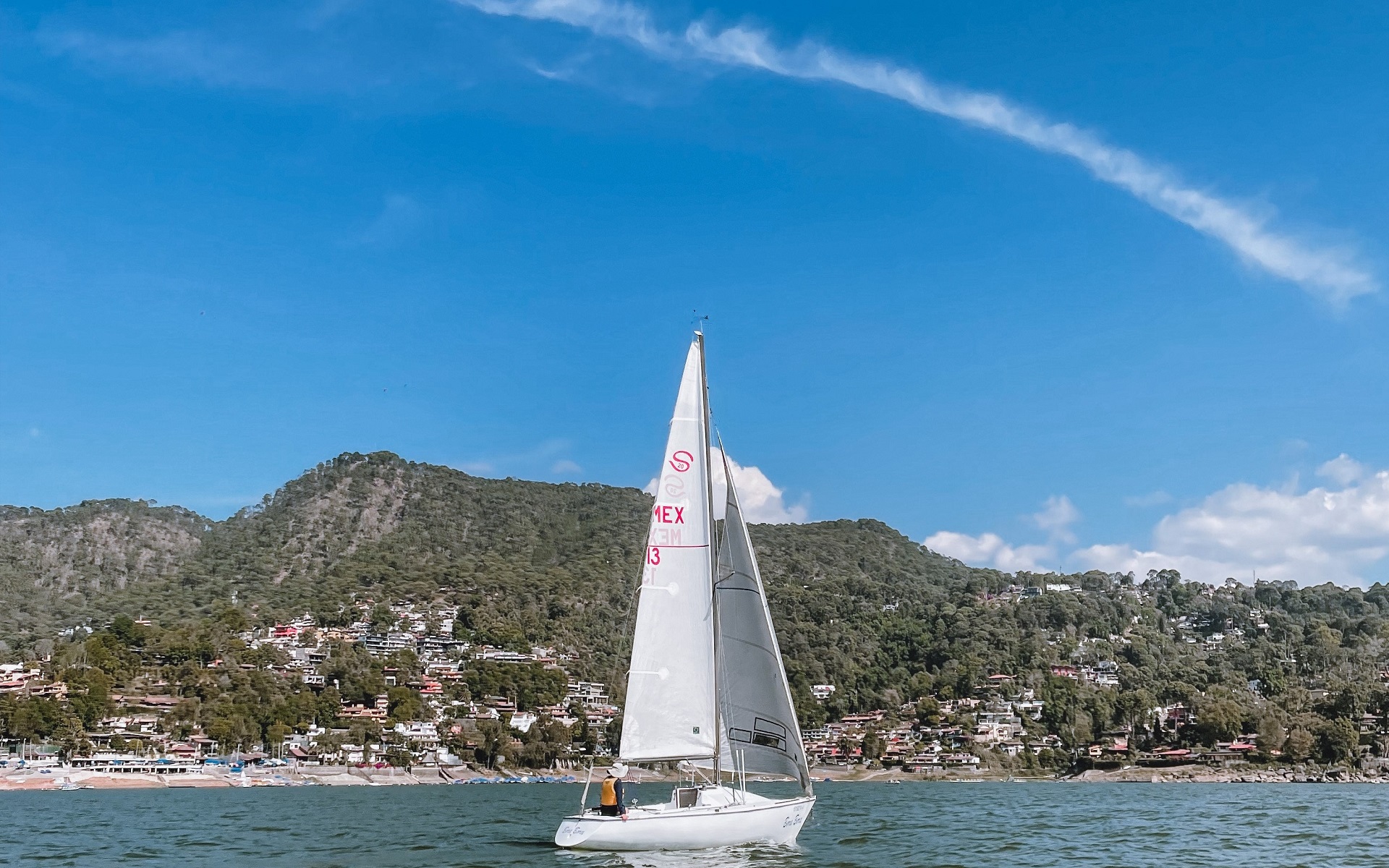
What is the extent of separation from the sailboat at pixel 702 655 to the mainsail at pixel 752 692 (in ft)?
0.08

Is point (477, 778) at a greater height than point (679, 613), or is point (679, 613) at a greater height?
point (679, 613)

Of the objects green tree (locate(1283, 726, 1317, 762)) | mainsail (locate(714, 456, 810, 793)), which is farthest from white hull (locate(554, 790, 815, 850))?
green tree (locate(1283, 726, 1317, 762))

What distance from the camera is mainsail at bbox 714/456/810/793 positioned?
2858cm

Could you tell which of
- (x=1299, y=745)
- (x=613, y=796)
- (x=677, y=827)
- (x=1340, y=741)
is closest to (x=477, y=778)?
(x=1299, y=745)

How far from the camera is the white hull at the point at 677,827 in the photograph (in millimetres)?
25969

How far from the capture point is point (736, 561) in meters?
29.0

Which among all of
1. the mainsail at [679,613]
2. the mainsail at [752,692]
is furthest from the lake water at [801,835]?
the mainsail at [679,613]

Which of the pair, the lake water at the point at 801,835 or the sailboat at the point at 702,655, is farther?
the lake water at the point at 801,835

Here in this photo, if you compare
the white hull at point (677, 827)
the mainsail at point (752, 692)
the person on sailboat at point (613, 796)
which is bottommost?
the white hull at point (677, 827)

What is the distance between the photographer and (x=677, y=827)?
26047 mm

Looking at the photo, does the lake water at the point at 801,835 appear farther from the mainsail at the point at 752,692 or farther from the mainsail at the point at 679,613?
the mainsail at the point at 679,613

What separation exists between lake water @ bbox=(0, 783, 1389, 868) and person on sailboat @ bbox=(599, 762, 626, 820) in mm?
1134

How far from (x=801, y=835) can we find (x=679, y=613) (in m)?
12.4

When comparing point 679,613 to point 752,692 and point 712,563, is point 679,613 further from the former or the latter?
point 752,692
